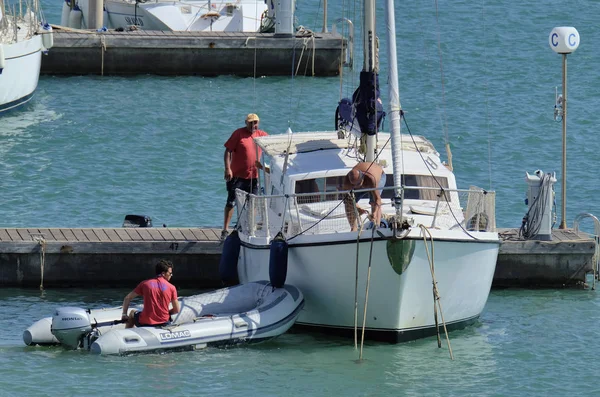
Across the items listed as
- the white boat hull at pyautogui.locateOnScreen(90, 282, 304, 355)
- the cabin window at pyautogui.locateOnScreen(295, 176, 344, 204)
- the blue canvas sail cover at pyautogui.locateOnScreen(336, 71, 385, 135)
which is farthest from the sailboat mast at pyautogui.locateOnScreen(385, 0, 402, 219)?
the white boat hull at pyautogui.locateOnScreen(90, 282, 304, 355)

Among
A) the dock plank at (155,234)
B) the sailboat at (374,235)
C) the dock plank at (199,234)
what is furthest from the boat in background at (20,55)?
the sailboat at (374,235)

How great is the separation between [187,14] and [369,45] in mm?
21998

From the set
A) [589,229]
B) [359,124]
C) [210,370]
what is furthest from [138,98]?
[210,370]

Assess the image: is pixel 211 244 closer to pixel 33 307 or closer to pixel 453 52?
pixel 33 307

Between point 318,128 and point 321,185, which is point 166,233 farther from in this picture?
point 318,128

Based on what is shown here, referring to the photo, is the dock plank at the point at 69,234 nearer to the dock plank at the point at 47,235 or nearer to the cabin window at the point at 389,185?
the dock plank at the point at 47,235

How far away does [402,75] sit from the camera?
36219 millimetres

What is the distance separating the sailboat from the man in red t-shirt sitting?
1.57m

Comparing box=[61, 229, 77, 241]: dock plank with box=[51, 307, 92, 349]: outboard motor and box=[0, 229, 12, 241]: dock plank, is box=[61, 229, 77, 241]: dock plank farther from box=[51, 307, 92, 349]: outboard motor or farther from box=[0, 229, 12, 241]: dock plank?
box=[51, 307, 92, 349]: outboard motor

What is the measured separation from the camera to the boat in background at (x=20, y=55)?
105 ft

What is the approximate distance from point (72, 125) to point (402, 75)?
9.01 m

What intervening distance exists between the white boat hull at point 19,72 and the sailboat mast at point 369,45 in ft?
49.0

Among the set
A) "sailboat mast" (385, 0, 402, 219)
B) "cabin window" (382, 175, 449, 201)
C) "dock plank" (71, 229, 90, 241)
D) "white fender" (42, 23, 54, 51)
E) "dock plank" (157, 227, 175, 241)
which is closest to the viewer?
"sailboat mast" (385, 0, 402, 219)

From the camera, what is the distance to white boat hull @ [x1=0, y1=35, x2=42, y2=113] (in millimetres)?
32031
